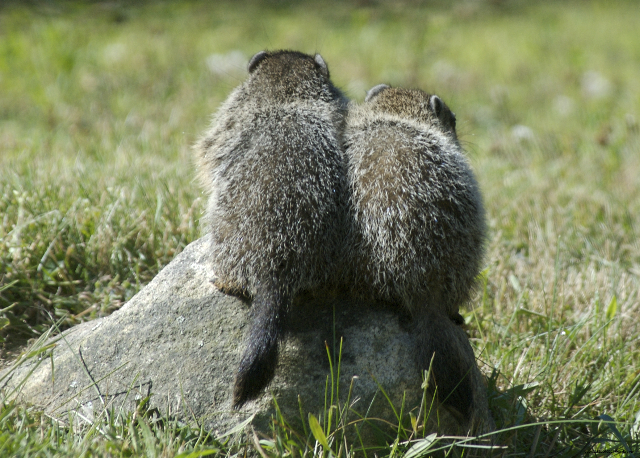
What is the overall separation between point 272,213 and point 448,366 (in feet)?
3.35

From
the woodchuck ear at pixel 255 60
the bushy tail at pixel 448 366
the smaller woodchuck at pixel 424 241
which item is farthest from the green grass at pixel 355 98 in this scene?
the woodchuck ear at pixel 255 60

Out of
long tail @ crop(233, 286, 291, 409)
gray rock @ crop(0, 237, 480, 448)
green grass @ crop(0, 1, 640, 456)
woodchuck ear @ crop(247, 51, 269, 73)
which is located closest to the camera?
long tail @ crop(233, 286, 291, 409)

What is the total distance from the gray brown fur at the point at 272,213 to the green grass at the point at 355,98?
0.52 meters

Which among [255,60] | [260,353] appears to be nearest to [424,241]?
[260,353]

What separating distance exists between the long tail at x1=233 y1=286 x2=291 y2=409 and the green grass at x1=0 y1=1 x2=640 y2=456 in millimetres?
236

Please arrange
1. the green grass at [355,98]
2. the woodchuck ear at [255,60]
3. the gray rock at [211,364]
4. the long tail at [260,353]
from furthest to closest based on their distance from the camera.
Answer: the woodchuck ear at [255,60]
the green grass at [355,98]
the gray rock at [211,364]
the long tail at [260,353]

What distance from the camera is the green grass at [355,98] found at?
3084 mm

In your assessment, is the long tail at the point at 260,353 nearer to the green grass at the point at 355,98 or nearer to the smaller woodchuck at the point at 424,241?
the green grass at the point at 355,98

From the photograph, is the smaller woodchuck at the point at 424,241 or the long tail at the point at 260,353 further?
the smaller woodchuck at the point at 424,241

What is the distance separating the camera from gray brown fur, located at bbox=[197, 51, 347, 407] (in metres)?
2.47

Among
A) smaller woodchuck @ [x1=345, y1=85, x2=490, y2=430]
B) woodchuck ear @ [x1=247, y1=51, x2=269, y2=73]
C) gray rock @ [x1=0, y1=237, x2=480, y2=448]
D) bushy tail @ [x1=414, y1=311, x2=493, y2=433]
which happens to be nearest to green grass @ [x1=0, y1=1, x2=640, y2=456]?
gray rock @ [x1=0, y1=237, x2=480, y2=448]

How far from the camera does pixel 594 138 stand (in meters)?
6.88

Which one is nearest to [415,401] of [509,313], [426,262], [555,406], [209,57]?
[426,262]

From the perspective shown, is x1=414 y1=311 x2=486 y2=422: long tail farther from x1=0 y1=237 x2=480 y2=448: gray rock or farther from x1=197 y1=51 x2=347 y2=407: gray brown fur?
x1=197 y1=51 x2=347 y2=407: gray brown fur
